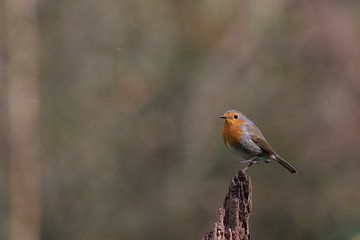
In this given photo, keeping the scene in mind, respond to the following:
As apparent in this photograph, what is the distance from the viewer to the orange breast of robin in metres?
7.23

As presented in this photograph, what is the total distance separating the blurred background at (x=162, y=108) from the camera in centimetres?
1023

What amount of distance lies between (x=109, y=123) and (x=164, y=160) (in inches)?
34.0

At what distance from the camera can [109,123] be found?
11.9 m

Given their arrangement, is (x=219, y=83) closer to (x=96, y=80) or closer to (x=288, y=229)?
(x=96, y=80)

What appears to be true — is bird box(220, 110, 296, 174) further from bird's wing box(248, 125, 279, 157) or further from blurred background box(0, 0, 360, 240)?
blurred background box(0, 0, 360, 240)

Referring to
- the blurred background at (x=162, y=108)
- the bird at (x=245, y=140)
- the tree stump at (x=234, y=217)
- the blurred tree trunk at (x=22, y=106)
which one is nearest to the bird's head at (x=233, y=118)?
the bird at (x=245, y=140)

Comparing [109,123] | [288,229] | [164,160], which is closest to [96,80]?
[109,123]

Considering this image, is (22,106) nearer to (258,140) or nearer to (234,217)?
(258,140)

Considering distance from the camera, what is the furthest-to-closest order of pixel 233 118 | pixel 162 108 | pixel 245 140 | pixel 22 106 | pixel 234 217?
pixel 162 108 < pixel 22 106 < pixel 233 118 < pixel 245 140 < pixel 234 217

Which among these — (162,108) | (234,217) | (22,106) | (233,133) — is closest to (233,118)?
(233,133)

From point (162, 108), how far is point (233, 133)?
4573 millimetres

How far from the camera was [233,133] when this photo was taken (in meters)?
7.26

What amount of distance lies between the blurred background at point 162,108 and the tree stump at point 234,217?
4316 mm

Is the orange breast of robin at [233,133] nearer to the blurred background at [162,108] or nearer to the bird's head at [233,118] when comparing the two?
the bird's head at [233,118]
